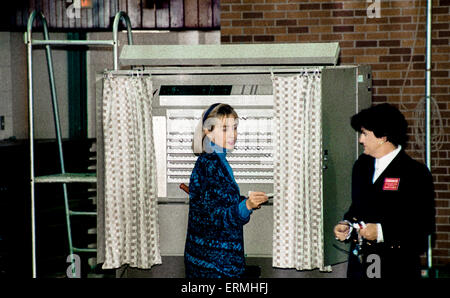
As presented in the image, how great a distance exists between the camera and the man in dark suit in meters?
2.50

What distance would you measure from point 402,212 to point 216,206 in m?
0.86

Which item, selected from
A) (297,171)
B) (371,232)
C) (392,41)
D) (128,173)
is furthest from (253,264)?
(392,41)

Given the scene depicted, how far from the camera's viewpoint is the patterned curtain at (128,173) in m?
3.74

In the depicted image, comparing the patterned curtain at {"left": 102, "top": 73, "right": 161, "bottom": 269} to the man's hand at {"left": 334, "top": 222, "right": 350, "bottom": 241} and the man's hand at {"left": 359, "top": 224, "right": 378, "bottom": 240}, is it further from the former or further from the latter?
the man's hand at {"left": 359, "top": 224, "right": 378, "bottom": 240}

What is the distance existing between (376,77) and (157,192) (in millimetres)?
2194

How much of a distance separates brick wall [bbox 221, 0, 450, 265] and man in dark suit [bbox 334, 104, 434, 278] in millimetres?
2160

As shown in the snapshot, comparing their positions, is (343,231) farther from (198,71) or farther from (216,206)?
(198,71)

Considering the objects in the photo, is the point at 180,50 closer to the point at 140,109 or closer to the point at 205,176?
the point at 140,109

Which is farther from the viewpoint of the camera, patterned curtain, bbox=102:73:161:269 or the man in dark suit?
patterned curtain, bbox=102:73:161:269

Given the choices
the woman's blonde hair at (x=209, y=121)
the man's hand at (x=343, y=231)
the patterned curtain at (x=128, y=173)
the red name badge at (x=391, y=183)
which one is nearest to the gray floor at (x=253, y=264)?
the patterned curtain at (x=128, y=173)

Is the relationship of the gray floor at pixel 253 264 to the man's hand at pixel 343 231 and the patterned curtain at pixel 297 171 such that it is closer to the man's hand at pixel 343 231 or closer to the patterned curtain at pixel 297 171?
the patterned curtain at pixel 297 171

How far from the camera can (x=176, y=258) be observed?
405 cm

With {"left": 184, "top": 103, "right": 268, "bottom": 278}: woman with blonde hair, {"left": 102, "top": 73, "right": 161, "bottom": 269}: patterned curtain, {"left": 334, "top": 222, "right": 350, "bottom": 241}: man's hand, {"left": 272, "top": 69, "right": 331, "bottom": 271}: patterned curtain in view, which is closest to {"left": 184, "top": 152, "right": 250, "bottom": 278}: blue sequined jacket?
{"left": 184, "top": 103, "right": 268, "bottom": 278}: woman with blonde hair

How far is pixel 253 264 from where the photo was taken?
3988 millimetres
